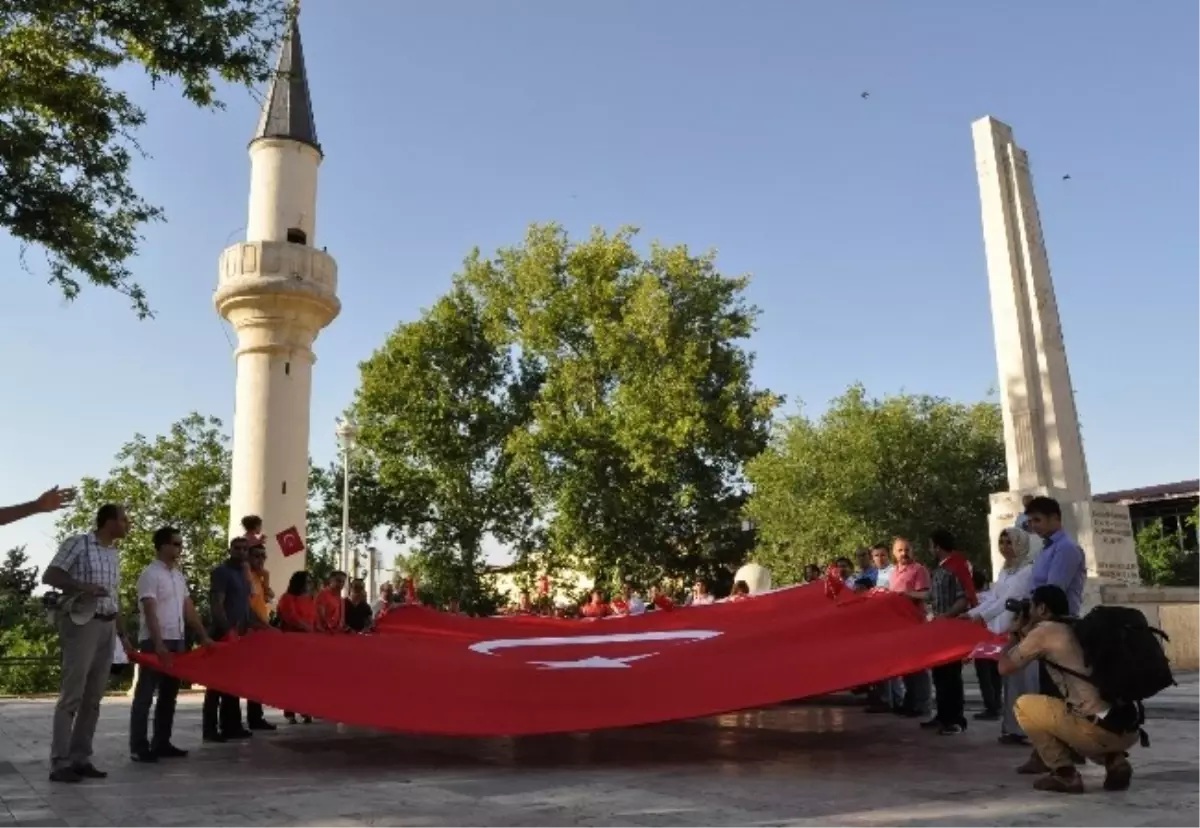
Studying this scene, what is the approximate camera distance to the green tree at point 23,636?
91.9 feet

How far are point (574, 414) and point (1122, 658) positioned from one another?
108 feet

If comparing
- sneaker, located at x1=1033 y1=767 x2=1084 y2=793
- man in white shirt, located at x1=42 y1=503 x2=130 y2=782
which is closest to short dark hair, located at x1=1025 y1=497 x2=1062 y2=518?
sneaker, located at x1=1033 y1=767 x2=1084 y2=793


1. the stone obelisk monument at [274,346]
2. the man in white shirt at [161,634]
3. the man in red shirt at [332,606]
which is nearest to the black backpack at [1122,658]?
the man in white shirt at [161,634]

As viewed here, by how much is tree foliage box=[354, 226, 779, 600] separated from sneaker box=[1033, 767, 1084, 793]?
29523 millimetres

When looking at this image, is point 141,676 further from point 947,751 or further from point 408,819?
point 947,751

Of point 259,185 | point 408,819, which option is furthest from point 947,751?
point 259,185

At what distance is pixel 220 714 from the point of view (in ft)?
32.8

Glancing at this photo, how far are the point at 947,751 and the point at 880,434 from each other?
91.1 feet

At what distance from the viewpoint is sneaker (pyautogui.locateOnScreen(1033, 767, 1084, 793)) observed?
5.88 metres

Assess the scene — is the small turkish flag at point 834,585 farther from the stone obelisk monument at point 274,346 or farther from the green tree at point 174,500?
the green tree at point 174,500

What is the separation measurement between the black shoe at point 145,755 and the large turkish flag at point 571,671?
67cm

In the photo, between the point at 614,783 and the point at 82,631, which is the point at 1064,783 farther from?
the point at 82,631

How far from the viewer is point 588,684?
7539 mm

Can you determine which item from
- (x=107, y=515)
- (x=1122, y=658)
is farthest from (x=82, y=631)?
(x=1122, y=658)
